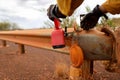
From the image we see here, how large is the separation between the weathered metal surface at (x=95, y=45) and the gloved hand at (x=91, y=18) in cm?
9

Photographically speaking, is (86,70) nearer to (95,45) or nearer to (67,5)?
(95,45)

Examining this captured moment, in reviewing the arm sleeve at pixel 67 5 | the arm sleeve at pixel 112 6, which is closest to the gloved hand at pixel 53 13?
the arm sleeve at pixel 67 5

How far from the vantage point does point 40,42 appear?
5.15 metres

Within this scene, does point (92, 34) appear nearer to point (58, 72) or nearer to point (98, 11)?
point (98, 11)

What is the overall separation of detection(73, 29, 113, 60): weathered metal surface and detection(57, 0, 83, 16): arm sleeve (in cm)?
33

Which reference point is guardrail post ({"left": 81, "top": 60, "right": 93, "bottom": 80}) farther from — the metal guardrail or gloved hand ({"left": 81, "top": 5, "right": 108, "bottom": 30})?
gloved hand ({"left": 81, "top": 5, "right": 108, "bottom": 30})

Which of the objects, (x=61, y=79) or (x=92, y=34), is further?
(x=61, y=79)

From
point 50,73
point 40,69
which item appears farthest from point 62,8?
point 40,69

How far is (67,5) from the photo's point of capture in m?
2.82

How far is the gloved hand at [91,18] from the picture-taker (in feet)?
9.75

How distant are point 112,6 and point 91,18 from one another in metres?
0.50

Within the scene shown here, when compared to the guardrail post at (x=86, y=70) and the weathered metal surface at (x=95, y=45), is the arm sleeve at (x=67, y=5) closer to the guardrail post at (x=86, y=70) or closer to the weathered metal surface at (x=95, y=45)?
the weathered metal surface at (x=95, y=45)

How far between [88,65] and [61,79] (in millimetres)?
468

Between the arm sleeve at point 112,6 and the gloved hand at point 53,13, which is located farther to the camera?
the gloved hand at point 53,13
